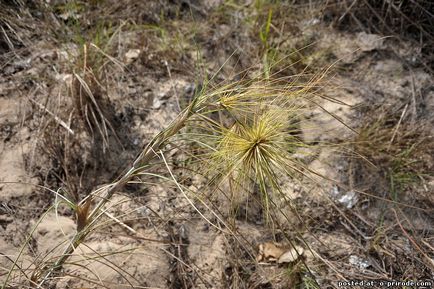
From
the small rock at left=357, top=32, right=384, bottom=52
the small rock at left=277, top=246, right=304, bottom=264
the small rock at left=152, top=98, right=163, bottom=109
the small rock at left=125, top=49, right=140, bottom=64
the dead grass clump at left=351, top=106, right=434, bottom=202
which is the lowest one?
the small rock at left=277, top=246, right=304, bottom=264

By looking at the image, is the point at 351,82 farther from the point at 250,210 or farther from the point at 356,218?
the point at 250,210

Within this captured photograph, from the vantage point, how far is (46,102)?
5.51ft

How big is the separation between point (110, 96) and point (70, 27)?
461mm

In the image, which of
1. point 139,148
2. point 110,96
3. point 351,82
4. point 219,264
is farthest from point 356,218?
point 110,96

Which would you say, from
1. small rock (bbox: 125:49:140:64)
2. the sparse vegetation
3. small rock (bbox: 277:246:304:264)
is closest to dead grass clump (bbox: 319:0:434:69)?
the sparse vegetation

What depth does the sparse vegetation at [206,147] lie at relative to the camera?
1266 mm

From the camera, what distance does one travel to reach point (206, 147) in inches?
51.9

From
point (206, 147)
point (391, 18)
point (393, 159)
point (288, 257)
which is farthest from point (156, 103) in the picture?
point (391, 18)

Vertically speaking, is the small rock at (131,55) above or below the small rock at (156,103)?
above

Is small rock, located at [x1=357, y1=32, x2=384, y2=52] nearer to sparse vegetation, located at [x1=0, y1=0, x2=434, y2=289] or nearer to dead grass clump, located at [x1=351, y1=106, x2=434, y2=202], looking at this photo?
sparse vegetation, located at [x1=0, y1=0, x2=434, y2=289]

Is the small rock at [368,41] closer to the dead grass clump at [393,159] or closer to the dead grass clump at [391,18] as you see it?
the dead grass clump at [391,18]

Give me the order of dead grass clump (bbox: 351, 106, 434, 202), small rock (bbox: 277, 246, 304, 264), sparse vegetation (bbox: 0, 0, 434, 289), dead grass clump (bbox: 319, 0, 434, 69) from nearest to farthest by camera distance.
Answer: sparse vegetation (bbox: 0, 0, 434, 289) → small rock (bbox: 277, 246, 304, 264) → dead grass clump (bbox: 351, 106, 434, 202) → dead grass clump (bbox: 319, 0, 434, 69)

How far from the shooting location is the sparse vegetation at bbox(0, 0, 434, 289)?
1266 mm

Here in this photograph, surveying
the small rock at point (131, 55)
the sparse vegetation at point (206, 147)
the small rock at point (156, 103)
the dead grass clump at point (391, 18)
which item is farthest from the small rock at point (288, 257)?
the dead grass clump at point (391, 18)
